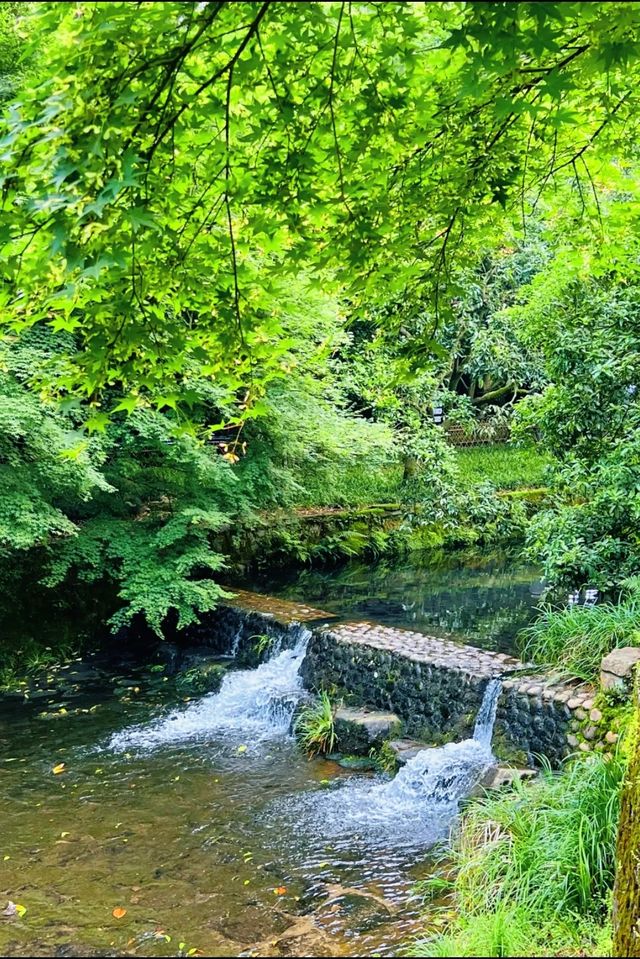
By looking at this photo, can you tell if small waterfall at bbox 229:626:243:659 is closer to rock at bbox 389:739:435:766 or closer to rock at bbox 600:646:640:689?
rock at bbox 389:739:435:766

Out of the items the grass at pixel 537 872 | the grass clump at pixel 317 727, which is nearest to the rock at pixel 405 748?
the grass clump at pixel 317 727

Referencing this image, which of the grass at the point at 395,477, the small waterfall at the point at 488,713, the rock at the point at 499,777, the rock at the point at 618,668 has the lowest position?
the rock at the point at 499,777

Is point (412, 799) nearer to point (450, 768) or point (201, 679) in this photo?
point (450, 768)

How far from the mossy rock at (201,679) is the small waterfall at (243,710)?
138 millimetres

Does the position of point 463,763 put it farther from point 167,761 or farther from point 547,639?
point 167,761

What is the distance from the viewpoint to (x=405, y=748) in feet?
23.3

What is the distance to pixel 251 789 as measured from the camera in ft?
21.7

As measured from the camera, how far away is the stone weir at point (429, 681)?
636 centimetres

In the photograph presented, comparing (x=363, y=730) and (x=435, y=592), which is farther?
(x=435, y=592)

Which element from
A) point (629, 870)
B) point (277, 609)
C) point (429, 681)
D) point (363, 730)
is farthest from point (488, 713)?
point (277, 609)

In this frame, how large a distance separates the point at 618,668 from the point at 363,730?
2664 millimetres

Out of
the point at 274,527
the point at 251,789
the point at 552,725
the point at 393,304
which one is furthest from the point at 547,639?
the point at 274,527

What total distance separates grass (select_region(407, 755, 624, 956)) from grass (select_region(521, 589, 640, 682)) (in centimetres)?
150

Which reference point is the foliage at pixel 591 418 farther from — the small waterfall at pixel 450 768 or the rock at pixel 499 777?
the rock at pixel 499 777
